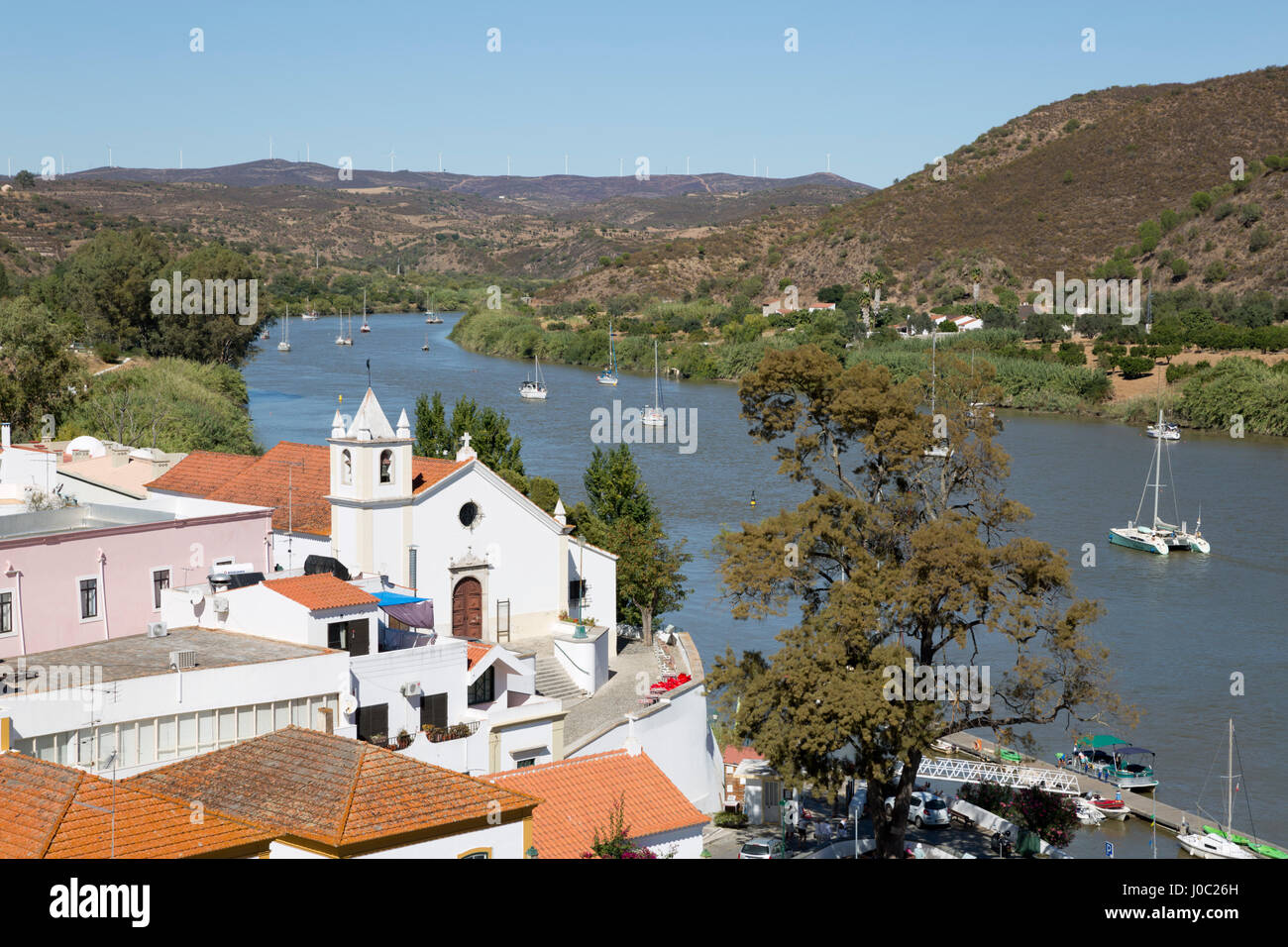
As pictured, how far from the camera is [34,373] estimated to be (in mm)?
45906

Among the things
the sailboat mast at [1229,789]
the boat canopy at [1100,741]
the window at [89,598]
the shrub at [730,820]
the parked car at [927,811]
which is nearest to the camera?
the window at [89,598]

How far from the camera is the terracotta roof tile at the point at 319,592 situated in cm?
1947

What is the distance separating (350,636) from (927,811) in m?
9.71

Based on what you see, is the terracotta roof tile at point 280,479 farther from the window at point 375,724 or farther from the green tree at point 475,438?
the green tree at point 475,438

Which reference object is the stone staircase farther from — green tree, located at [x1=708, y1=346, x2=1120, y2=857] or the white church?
green tree, located at [x1=708, y1=346, x2=1120, y2=857]

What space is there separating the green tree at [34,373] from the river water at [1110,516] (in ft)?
32.0

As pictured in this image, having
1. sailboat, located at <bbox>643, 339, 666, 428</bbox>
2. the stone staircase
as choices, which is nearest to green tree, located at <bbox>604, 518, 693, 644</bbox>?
the stone staircase

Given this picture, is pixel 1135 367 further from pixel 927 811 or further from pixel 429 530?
pixel 429 530

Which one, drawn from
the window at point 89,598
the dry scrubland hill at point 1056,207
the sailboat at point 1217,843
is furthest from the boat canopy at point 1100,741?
the dry scrubland hill at point 1056,207

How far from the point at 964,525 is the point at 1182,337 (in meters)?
68.0

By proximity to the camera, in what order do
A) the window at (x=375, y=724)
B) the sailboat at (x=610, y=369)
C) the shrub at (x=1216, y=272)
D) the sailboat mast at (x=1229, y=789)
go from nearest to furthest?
the window at (x=375, y=724), the sailboat mast at (x=1229, y=789), the sailboat at (x=610, y=369), the shrub at (x=1216, y=272)

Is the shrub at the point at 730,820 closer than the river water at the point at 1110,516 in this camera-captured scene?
Yes
